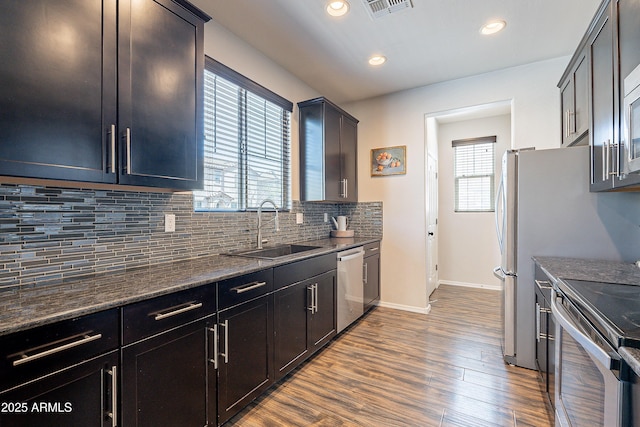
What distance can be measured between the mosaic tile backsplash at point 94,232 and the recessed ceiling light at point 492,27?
2548 millimetres

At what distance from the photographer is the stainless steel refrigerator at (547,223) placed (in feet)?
6.47

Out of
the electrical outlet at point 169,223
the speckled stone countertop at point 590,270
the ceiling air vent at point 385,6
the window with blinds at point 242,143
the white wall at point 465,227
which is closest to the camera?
the speckled stone countertop at point 590,270

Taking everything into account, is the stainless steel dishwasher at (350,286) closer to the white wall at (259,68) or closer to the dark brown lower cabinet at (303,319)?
the dark brown lower cabinet at (303,319)

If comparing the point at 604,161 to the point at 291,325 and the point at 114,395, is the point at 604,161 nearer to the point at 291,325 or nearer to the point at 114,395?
the point at 291,325

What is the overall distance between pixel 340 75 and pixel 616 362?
312 cm

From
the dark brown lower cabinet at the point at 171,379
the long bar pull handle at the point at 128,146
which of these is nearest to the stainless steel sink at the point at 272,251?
the dark brown lower cabinet at the point at 171,379

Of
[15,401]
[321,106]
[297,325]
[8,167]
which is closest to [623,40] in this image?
[321,106]

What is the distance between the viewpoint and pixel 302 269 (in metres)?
2.21

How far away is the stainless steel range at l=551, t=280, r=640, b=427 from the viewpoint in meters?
0.82

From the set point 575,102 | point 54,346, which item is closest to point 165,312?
point 54,346

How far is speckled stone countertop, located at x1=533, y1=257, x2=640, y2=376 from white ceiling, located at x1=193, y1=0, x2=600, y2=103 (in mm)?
1807

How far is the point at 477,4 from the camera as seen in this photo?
2072mm

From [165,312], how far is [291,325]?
3.36 feet

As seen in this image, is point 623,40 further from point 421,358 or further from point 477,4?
point 421,358
